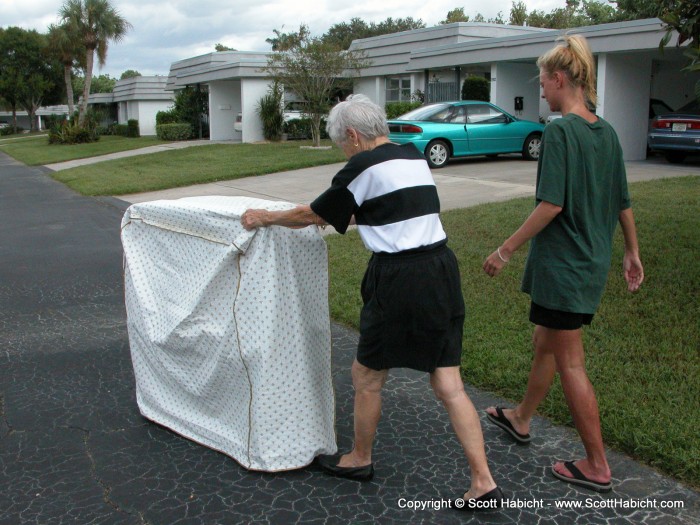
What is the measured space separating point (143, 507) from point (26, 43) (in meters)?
72.1

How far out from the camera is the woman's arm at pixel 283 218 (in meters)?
3.26

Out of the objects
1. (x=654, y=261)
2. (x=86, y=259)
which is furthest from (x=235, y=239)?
(x=86, y=259)

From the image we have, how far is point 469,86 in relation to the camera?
2241cm

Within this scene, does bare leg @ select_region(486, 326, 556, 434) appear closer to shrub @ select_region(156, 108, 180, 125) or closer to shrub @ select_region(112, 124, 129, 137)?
shrub @ select_region(156, 108, 180, 125)

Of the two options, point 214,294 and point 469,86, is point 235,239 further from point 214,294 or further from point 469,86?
point 469,86

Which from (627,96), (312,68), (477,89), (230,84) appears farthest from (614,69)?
(230,84)

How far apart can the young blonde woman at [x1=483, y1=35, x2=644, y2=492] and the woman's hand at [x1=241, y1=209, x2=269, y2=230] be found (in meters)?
1.02

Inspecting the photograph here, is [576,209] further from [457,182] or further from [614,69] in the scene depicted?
[614,69]

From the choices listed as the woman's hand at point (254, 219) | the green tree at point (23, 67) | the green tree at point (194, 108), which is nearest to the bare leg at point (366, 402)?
the woman's hand at point (254, 219)

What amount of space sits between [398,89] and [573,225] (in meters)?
26.1

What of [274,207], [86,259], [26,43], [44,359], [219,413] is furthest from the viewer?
[26,43]

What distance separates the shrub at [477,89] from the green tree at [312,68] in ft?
14.5

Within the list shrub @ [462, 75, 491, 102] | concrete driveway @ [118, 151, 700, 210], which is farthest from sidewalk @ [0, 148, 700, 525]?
shrub @ [462, 75, 491, 102]

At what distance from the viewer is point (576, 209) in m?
3.17
